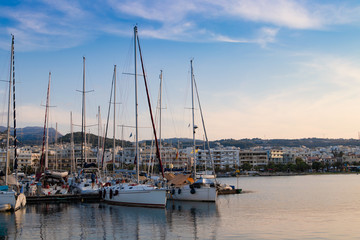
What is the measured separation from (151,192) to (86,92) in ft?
73.5

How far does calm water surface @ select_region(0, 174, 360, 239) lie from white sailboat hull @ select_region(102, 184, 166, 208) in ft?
2.71

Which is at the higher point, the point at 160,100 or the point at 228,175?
the point at 160,100

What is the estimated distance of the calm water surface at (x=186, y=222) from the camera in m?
25.8

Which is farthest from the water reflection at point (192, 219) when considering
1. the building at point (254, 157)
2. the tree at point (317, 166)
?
the building at point (254, 157)

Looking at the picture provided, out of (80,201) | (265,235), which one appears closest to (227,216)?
(265,235)

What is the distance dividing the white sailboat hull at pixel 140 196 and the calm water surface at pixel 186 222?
82 cm

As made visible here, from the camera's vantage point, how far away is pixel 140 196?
38.2 m

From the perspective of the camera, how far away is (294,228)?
27672mm

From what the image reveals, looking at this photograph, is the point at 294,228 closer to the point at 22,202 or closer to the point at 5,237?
the point at 5,237

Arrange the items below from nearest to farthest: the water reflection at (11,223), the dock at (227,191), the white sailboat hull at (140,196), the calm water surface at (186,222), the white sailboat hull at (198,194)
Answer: the calm water surface at (186,222) < the water reflection at (11,223) < the white sailboat hull at (140,196) < the white sailboat hull at (198,194) < the dock at (227,191)

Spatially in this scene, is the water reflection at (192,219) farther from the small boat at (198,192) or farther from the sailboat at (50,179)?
the sailboat at (50,179)

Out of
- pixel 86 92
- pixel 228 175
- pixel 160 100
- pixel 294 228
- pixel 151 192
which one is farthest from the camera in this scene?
pixel 228 175

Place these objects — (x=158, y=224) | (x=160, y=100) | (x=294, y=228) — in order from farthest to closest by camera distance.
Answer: (x=160, y=100) → (x=158, y=224) → (x=294, y=228)

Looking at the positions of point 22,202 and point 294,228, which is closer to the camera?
point 294,228
